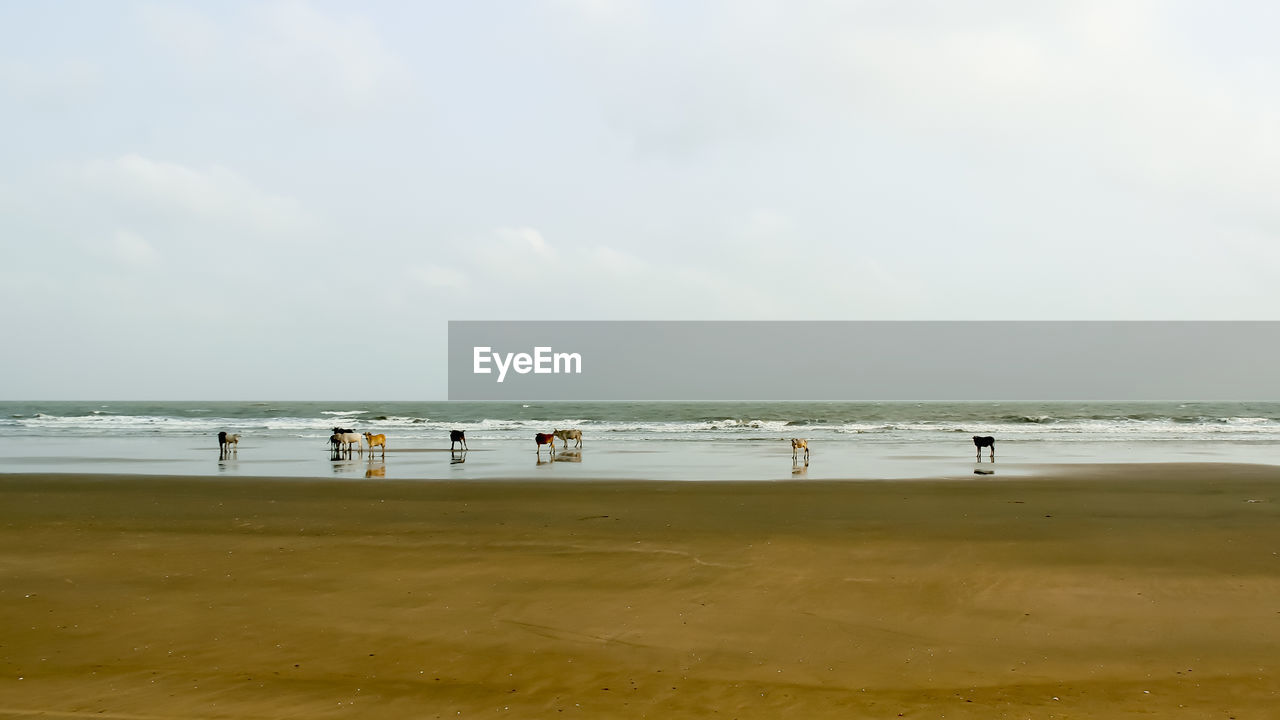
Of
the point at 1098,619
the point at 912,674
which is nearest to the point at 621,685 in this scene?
the point at 912,674

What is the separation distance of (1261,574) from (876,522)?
506cm

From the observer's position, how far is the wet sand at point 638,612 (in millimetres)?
5723

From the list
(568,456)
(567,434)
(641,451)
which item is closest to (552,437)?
(568,456)

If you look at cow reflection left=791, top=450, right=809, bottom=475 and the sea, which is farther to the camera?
the sea

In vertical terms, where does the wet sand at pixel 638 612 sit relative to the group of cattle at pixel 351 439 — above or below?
below

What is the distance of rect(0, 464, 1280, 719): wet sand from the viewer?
572 cm

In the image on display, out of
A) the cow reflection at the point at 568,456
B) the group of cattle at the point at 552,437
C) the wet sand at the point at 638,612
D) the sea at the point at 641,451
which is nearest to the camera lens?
the wet sand at the point at 638,612

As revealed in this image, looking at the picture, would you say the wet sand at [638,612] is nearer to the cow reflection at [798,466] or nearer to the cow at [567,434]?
the cow reflection at [798,466]

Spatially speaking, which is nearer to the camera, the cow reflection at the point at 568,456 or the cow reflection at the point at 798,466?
the cow reflection at the point at 798,466

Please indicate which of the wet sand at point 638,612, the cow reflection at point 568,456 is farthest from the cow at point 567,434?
the wet sand at point 638,612

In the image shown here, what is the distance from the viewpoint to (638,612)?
7746 millimetres

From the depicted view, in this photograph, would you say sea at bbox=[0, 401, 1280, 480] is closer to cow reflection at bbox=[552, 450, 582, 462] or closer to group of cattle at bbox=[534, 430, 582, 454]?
cow reflection at bbox=[552, 450, 582, 462]

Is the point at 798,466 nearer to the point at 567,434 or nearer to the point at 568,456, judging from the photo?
the point at 568,456

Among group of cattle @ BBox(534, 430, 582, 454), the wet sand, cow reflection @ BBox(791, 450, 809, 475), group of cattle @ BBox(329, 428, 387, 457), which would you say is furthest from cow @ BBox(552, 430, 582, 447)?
the wet sand
